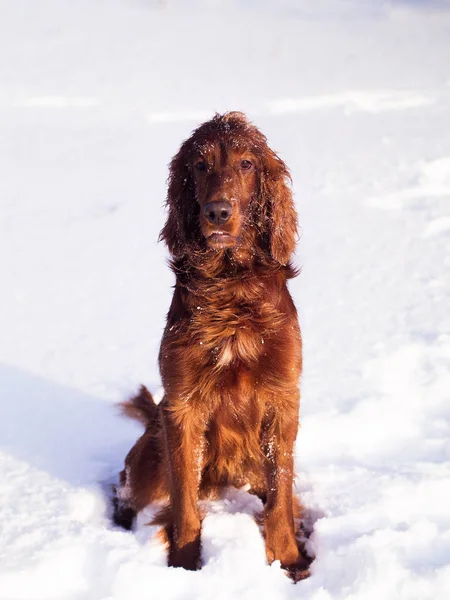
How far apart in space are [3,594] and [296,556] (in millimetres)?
1066

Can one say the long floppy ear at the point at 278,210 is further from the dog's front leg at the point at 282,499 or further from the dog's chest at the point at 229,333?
the dog's front leg at the point at 282,499

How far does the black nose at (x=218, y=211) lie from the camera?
91.4 inches

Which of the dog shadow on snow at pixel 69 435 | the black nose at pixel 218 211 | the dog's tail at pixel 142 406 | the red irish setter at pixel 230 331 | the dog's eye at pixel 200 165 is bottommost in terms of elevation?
the dog shadow on snow at pixel 69 435

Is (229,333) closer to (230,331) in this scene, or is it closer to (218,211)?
(230,331)

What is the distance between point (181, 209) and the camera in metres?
2.61

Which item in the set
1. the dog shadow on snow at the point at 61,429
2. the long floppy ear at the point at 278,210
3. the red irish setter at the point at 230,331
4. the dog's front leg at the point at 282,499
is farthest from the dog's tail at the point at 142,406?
the long floppy ear at the point at 278,210

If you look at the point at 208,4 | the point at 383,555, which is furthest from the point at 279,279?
the point at 208,4

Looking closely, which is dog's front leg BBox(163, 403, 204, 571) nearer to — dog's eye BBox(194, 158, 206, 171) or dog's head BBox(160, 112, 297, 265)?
dog's head BBox(160, 112, 297, 265)

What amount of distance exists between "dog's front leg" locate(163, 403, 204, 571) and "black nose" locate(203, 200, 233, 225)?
2.33ft

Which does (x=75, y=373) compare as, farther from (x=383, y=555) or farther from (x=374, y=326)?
A: (x=383, y=555)

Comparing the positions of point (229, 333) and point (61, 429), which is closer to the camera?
point (229, 333)

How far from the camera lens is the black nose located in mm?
2320

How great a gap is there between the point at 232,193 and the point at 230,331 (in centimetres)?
49

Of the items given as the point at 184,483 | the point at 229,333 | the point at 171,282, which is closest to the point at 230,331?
the point at 229,333
